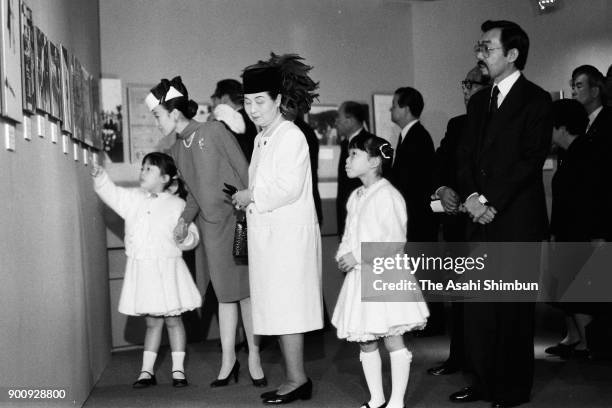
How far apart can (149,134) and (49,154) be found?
2.81 metres

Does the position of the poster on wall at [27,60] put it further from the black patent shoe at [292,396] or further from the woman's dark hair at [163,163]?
the black patent shoe at [292,396]

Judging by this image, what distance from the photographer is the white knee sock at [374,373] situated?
3.73 m

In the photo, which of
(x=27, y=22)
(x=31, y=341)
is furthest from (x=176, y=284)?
(x=27, y=22)

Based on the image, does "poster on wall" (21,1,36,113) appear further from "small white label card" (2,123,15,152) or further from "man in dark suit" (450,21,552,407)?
"man in dark suit" (450,21,552,407)

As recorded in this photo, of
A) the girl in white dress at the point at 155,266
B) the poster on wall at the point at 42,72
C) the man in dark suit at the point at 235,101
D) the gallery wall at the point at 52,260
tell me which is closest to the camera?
the gallery wall at the point at 52,260

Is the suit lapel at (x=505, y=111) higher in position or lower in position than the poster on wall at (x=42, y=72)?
lower

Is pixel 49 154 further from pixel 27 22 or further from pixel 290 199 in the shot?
pixel 290 199

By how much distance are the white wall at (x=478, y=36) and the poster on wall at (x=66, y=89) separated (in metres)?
4.12

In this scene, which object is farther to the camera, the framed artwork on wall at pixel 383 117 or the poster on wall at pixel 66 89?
the framed artwork on wall at pixel 383 117

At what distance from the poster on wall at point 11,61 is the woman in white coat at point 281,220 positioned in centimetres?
122

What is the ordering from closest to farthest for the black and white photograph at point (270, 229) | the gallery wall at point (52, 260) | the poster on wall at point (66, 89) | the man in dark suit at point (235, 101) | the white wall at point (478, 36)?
the gallery wall at point (52, 260), the black and white photograph at point (270, 229), the poster on wall at point (66, 89), the man in dark suit at point (235, 101), the white wall at point (478, 36)

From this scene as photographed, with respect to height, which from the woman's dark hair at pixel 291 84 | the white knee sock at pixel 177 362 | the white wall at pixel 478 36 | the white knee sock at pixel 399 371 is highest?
the white wall at pixel 478 36

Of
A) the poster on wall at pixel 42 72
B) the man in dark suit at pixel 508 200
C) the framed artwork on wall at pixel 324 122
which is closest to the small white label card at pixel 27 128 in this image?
the poster on wall at pixel 42 72

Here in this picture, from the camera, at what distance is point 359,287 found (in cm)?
368
